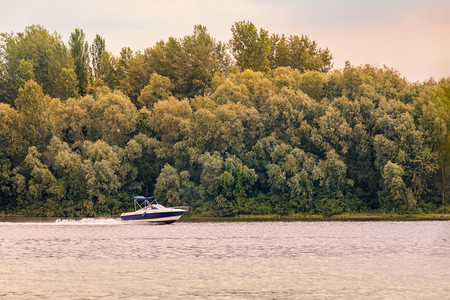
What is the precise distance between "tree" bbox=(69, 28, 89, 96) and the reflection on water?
8506cm

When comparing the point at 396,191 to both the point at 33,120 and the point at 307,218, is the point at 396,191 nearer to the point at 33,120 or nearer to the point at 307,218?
the point at 307,218

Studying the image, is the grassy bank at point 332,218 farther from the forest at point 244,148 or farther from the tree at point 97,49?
the tree at point 97,49

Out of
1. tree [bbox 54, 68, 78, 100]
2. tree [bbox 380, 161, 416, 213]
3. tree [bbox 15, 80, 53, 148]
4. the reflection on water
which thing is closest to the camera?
the reflection on water

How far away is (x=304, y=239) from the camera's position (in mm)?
67625

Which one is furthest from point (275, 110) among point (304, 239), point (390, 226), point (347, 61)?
point (304, 239)

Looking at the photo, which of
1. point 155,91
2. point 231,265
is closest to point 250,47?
point 155,91

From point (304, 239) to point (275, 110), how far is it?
169ft

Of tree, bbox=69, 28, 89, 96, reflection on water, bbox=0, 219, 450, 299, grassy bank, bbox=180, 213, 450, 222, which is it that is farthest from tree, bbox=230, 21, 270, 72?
reflection on water, bbox=0, 219, 450, 299

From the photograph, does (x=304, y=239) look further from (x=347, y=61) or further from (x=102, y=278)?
(x=347, y=61)

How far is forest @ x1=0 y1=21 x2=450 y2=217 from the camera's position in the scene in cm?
10719

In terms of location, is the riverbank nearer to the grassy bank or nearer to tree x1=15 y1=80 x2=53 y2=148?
the grassy bank

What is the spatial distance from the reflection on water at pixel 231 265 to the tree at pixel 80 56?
8506cm

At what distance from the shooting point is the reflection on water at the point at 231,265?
35.6m

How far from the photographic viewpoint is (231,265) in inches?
1832
